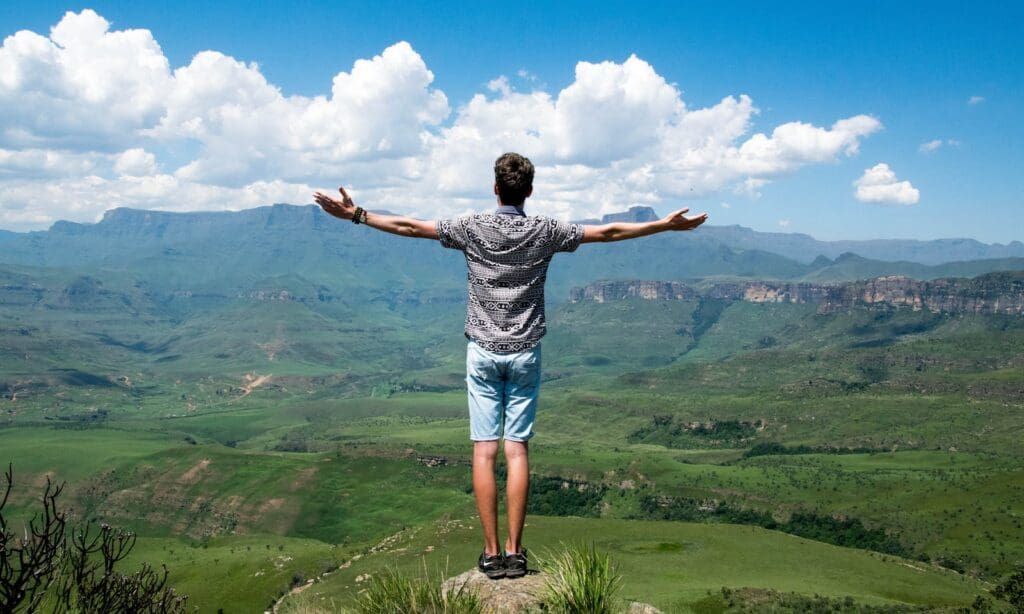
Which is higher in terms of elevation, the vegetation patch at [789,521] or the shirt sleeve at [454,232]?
the shirt sleeve at [454,232]

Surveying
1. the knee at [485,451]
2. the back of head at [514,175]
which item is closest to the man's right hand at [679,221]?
the back of head at [514,175]

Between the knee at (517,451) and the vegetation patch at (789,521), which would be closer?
the knee at (517,451)

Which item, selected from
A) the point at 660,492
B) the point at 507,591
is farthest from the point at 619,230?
the point at 660,492

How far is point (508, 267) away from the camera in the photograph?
26.2 ft

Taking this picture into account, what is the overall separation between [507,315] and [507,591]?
10.5 ft

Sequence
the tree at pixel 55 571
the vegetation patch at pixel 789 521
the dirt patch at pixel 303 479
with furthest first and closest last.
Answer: the dirt patch at pixel 303 479 < the vegetation patch at pixel 789 521 < the tree at pixel 55 571

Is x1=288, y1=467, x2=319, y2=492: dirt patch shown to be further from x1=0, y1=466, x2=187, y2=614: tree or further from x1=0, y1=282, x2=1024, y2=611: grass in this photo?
x1=0, y1=466, x2=187, y2=614: tree

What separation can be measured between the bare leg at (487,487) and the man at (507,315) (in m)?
0.01

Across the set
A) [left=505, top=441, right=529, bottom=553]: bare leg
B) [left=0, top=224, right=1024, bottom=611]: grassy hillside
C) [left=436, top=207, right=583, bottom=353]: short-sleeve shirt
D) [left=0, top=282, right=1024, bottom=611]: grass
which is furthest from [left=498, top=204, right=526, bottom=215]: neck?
[left=0, top=282, right=1024, bottom=611]: grass

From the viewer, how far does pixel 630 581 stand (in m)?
47.5

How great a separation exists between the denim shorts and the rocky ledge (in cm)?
167

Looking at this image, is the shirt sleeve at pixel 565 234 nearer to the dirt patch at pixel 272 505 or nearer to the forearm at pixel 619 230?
the forearm at pixel 619 230

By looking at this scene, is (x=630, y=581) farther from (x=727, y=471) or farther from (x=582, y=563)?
(x=727, y=471)

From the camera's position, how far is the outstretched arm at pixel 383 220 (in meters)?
8.24
